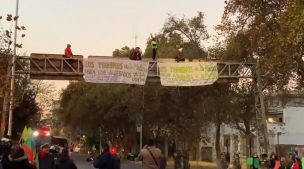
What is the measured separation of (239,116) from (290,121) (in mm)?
21243

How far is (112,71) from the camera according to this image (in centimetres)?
2848

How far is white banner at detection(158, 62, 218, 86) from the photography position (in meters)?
28.8

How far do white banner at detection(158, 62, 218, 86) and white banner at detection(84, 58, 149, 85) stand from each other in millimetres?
1176

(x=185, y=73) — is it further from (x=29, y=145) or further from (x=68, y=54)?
(x=29, y=145)

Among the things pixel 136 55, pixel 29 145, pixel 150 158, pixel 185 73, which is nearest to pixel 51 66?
pixel 136 55

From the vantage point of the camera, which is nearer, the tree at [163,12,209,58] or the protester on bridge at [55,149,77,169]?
the protester on bridge at [55,149,77,169]

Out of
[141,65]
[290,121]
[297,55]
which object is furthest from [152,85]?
[290,121]

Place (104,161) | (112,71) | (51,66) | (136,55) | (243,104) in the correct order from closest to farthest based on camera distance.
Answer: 1. (104,161)
2. (112,71)
3. (51,66)
4. (136,55)
5. (243,104)

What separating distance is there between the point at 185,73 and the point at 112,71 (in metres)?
3.60

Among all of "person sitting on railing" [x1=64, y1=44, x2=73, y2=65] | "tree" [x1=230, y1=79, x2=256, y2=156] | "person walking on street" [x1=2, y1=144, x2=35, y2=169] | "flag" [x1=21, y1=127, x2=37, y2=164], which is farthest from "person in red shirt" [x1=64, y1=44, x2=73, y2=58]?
"person walking on street" [x1=2, y1=144, x2=35, y2=169]

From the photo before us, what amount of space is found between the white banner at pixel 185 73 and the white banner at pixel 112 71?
1176 millimetres

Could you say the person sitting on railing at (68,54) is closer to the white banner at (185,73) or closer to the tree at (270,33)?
the white banner at (185,73)

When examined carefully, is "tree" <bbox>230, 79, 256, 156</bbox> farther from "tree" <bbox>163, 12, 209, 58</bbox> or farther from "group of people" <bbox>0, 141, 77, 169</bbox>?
"group of people" <bbox>0, 141, 77, 169</bbox>

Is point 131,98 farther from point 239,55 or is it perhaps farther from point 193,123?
point 239,55
